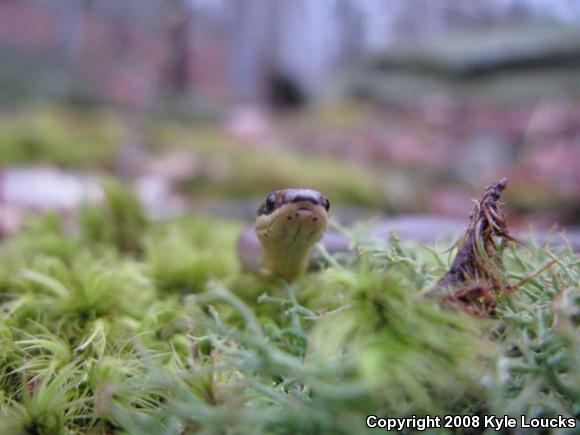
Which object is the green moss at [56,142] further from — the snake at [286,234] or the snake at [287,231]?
the snake at [287,231]

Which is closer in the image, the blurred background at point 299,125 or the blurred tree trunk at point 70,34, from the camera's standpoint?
the blurred background at point 299,125

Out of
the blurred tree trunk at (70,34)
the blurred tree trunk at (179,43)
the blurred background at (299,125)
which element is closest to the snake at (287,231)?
the blurred background at (299,125)

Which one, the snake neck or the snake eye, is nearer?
the snake eye

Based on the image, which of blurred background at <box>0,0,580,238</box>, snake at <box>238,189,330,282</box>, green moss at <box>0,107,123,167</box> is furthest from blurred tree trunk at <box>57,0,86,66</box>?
snake at <box>238,189,330,282</box>

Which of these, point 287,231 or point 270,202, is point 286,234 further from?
point 270,202

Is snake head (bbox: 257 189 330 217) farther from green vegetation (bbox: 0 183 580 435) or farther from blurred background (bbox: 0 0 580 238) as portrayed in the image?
blurred background (bbox: 0 0 580 238)

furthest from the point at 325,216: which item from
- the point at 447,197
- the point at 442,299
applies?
the point at 447,197

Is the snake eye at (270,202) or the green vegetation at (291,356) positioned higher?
the snake eye at (270,202)
